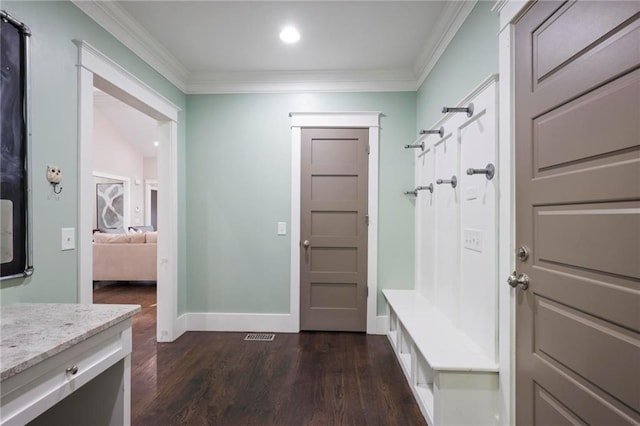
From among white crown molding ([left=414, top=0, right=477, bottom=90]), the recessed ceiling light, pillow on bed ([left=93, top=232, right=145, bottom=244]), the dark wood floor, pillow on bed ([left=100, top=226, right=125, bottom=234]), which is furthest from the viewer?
pillow on bed ([left=100, top=226, right=125, bottom=234])

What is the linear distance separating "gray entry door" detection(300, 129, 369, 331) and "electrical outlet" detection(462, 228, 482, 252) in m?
1.23

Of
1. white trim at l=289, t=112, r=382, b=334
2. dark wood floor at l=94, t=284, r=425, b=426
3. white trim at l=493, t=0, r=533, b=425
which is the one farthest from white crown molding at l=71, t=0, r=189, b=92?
dark wood floor at l=94, t=284, r=425, b=426

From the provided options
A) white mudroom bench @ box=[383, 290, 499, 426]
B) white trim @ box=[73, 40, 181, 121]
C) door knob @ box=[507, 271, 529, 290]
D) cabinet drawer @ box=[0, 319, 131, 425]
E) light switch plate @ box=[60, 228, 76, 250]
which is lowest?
white mudroom bench @ box=[383, 290, 499, 426]

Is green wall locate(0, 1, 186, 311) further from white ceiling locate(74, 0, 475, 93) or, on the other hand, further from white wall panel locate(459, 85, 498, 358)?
white wall panel locate(459, 85, 498, 358)

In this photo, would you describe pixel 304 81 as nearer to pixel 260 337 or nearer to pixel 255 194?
pixel 255 194

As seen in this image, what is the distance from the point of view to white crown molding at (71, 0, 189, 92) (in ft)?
6.20

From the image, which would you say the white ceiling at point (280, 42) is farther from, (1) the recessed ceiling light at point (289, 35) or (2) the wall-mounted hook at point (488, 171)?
(2) the wall-mounted hook at point (488, 171)

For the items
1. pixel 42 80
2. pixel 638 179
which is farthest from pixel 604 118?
pixel 42 80

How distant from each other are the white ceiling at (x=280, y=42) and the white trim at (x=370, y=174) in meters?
0.30

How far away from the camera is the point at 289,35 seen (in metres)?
2.31

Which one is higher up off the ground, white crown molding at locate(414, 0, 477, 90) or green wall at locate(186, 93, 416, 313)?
white crown molding at locate(414, 0, 477, 90)

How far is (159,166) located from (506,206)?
115 inches

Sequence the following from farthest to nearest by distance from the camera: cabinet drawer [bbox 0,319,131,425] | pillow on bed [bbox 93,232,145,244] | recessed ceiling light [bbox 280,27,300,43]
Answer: pillow on bed [bbox 93,232,145,244] → recessed ceiling light [bbox 280,27,300,43] → cabinet drawer [bbox 0,319,131,425]

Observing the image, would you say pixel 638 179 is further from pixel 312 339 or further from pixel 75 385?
pixel 312 339
